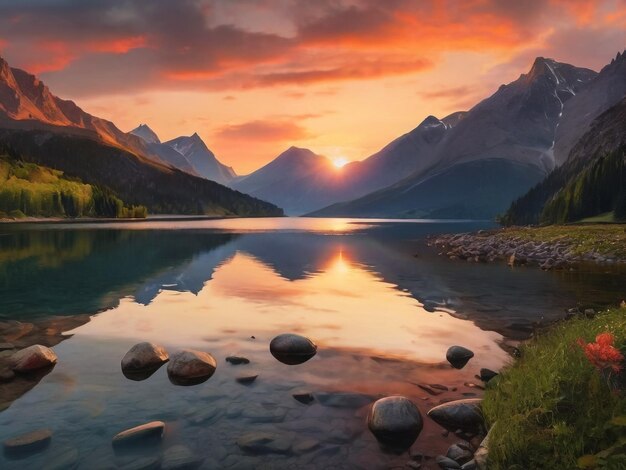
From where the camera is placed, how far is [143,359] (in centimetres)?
1602

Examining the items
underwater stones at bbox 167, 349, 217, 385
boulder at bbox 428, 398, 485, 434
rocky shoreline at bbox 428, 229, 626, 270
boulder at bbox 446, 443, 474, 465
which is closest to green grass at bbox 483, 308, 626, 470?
boulder at bbox 428, 398, 485, 434

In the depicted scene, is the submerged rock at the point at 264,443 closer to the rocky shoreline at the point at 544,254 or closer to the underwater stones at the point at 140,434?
the underwater stones at the point at 140,434

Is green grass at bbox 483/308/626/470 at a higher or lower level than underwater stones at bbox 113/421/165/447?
higher

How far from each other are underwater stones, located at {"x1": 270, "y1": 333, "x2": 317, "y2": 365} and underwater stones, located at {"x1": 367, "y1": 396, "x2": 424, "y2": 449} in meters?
5.85

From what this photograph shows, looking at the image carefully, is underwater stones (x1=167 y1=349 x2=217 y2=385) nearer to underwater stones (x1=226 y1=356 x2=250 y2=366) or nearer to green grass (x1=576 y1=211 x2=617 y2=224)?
underwater stones (x1=226 y1=356 x2=250 y2=366)

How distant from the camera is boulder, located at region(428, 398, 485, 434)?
451 inches

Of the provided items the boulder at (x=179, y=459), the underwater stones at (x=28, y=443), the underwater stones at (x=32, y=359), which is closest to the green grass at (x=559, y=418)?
the boulder at (x=179, y=459)

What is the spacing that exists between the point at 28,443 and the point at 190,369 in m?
5.24

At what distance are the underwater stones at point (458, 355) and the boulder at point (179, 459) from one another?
10064 millimetres

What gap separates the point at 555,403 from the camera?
961 cm

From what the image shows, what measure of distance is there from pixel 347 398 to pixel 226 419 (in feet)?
11.7

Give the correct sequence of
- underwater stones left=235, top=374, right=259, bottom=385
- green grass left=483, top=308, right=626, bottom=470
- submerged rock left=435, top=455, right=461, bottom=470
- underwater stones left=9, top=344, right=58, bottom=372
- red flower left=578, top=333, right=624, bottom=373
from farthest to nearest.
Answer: underwater stones left=9, top=344, right=58, bottom=372 < underwater stones left=235, top=374, right=259, bottom=385 < submerged rock left=435, top=455, right=461, bottom=470 < red flower left=578, top=333, right=624, bottom=373 < green grass left=483, top=308, right=626, bottom=470

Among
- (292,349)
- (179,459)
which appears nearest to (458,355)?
(292,349)

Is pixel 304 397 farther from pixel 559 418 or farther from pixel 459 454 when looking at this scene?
pixel 559 418
